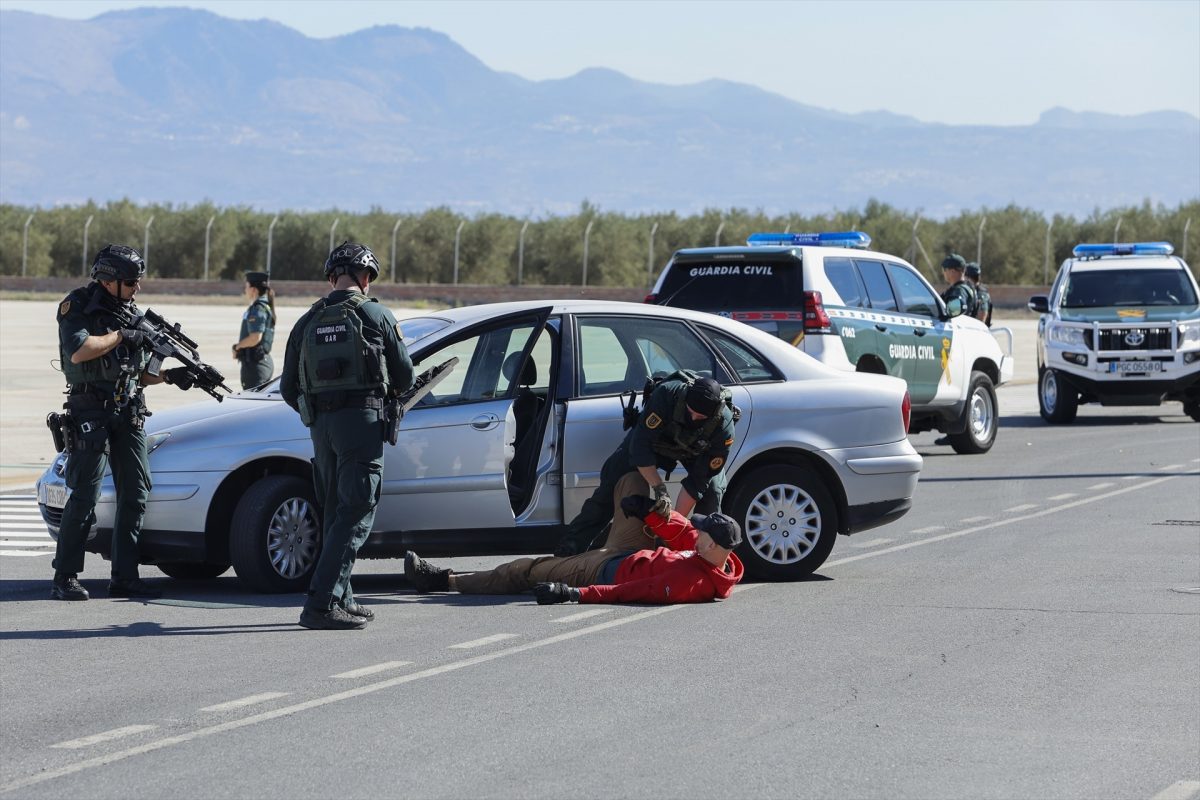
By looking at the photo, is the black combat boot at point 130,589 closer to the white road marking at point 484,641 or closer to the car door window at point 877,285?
the white road marking at point 484,641

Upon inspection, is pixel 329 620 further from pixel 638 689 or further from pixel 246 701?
pixel 638 689

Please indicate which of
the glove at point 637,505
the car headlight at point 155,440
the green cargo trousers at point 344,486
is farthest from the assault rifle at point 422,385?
the car headlight at point 155,440

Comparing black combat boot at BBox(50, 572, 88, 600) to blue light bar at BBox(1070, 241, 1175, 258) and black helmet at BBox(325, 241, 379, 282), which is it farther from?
blue light bar at BBox(1070, 241, 1175, 258)

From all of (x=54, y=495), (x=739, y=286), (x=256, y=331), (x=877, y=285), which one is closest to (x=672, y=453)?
(x=54, y=495)

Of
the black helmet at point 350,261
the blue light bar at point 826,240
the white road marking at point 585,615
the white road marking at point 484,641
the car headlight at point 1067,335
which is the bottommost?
the white road marking at point 484,641

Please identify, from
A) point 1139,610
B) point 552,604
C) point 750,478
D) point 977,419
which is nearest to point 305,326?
point 552,604

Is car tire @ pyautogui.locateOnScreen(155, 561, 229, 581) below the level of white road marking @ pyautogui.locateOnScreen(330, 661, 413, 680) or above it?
below

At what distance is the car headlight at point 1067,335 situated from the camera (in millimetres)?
22719

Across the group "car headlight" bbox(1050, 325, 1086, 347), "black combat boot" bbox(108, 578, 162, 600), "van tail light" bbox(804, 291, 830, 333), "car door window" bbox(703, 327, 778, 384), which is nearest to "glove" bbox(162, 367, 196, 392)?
"black combat boot" bbox(108, 578, 162, 600)

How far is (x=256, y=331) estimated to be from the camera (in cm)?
1691

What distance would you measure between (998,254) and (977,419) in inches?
2097

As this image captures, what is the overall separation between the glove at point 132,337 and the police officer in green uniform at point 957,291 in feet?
35.5

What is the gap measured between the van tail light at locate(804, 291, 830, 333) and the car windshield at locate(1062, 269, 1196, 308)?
25.1 ft

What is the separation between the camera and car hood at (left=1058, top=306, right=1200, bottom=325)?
893 inches
